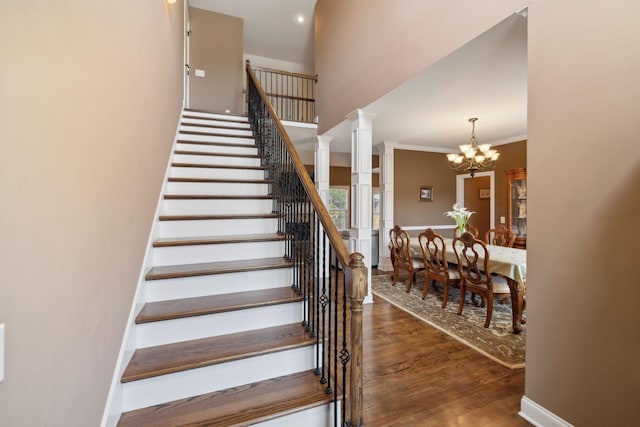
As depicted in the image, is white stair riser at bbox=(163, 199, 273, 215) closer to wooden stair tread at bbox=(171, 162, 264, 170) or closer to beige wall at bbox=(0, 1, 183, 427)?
wooden stair tread at bbox=(171, 162, 264, 170)

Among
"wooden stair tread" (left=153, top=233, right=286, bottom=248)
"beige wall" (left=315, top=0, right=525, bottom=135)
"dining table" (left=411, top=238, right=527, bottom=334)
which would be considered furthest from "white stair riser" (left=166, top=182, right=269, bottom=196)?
"dining table" (left=411, top=238, right=527, bottom=334)

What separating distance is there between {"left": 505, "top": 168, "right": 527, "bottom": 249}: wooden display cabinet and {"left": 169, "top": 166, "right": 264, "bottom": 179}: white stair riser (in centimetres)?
501

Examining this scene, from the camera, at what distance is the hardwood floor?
1682 mm

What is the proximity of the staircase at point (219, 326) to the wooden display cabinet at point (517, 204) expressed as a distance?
5.03 meters

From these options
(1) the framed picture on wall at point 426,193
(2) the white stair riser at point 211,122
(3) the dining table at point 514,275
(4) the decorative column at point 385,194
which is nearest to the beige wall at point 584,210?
(3) the dining table at point 514,275

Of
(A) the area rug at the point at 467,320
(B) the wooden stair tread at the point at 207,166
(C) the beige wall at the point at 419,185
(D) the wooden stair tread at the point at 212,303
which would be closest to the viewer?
(D) the wooden stair tread at the point at 212,303

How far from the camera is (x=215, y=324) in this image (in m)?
1.73

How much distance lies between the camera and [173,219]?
91.7 inches

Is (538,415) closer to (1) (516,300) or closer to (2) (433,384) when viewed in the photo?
(2) (433,384)

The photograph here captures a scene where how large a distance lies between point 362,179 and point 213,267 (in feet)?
7.71

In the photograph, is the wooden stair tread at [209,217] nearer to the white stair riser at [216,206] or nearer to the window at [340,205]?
the white stair riser at [216,206]

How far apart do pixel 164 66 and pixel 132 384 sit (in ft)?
8.88

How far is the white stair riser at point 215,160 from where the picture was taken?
314 centimetres

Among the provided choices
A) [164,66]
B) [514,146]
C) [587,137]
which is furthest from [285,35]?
[587,137]
